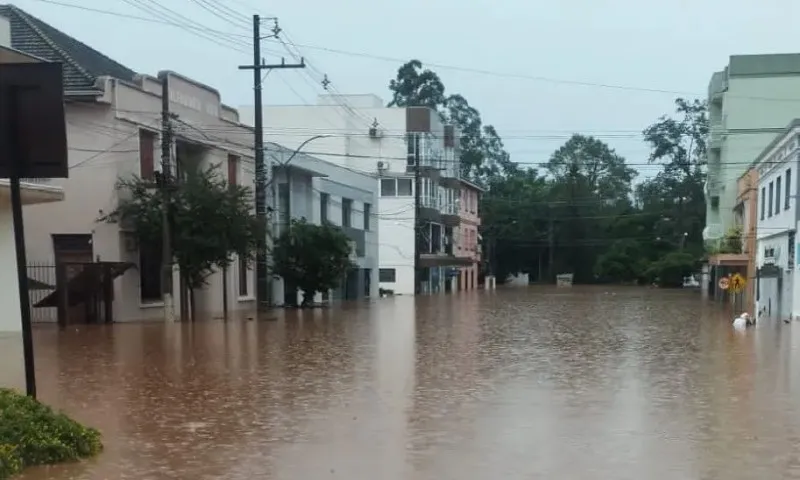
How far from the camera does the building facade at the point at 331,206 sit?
1699 inches

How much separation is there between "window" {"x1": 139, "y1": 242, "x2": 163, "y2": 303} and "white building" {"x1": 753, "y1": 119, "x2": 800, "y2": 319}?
72.9 ft

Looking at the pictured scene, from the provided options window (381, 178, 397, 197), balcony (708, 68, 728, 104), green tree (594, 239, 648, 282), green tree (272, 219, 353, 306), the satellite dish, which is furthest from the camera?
green tree (594, 239, 648, 282)

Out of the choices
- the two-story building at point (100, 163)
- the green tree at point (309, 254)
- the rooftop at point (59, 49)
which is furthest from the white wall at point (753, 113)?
the rooftop at point (59, 49)

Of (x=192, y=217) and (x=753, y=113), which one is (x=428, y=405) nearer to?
Answer: (x=192, y=217)

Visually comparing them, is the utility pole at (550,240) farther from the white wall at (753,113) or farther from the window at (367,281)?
the window at (367,281)

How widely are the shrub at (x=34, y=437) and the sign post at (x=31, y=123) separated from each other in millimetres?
677

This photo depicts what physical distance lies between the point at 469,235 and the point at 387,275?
21.8m

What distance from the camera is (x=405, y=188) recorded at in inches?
2630

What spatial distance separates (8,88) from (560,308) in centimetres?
3608

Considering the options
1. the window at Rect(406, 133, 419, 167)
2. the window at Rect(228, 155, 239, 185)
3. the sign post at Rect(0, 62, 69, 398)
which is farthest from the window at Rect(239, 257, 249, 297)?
the window at Rect(406, 133, 419, 167)

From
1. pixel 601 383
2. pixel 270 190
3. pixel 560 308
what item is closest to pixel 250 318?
pixel 270 190

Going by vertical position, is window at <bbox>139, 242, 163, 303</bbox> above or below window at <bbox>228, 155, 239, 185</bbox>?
below

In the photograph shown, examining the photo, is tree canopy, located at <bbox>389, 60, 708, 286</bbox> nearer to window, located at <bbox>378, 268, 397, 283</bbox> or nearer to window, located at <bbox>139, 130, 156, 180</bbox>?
window, located at <bbox>378, 268, 397, 283</bbox>

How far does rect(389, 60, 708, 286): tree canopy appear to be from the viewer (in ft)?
300
